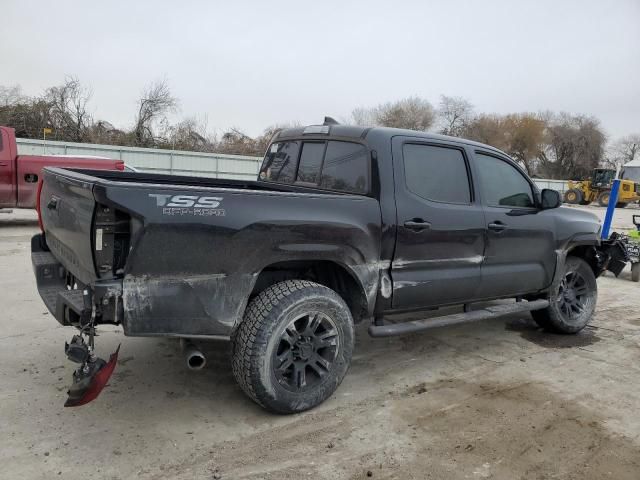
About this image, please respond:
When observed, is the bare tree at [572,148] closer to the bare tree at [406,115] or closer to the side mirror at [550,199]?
the bare tree at [406,115]

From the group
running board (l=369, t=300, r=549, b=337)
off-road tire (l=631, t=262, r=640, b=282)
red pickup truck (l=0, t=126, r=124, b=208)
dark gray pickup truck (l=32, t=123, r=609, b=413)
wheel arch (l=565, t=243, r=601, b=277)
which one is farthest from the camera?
red pickup truck (l=0, t=126, r=124, b=208)

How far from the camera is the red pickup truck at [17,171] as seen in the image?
10992mm

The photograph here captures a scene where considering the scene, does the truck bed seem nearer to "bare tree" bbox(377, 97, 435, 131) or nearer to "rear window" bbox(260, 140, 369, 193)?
"rear window" bbox(260, 140, 369, 193)

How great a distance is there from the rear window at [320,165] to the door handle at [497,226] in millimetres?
1308

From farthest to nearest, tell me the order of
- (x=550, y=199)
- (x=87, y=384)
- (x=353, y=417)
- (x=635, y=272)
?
(x=635, y=272) → (x=550, y=199) → (x=353, y=417) → (x=87, y=384)

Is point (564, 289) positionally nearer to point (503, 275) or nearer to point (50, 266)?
point (503, 275)

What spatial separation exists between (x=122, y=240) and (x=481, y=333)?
407 cm

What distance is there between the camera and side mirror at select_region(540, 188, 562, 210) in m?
4.98

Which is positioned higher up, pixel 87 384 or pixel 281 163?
pixel 281 163

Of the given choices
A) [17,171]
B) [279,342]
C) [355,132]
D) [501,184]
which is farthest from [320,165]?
[17,171]

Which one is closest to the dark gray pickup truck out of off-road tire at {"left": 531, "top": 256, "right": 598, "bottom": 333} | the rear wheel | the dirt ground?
off-road tire at {"left": 531, "top": 256, "right": 598, "bottom": 333}

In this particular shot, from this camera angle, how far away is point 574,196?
3456cm

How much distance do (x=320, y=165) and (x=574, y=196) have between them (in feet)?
114

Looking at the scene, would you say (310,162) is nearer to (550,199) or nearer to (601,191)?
(550,199)
